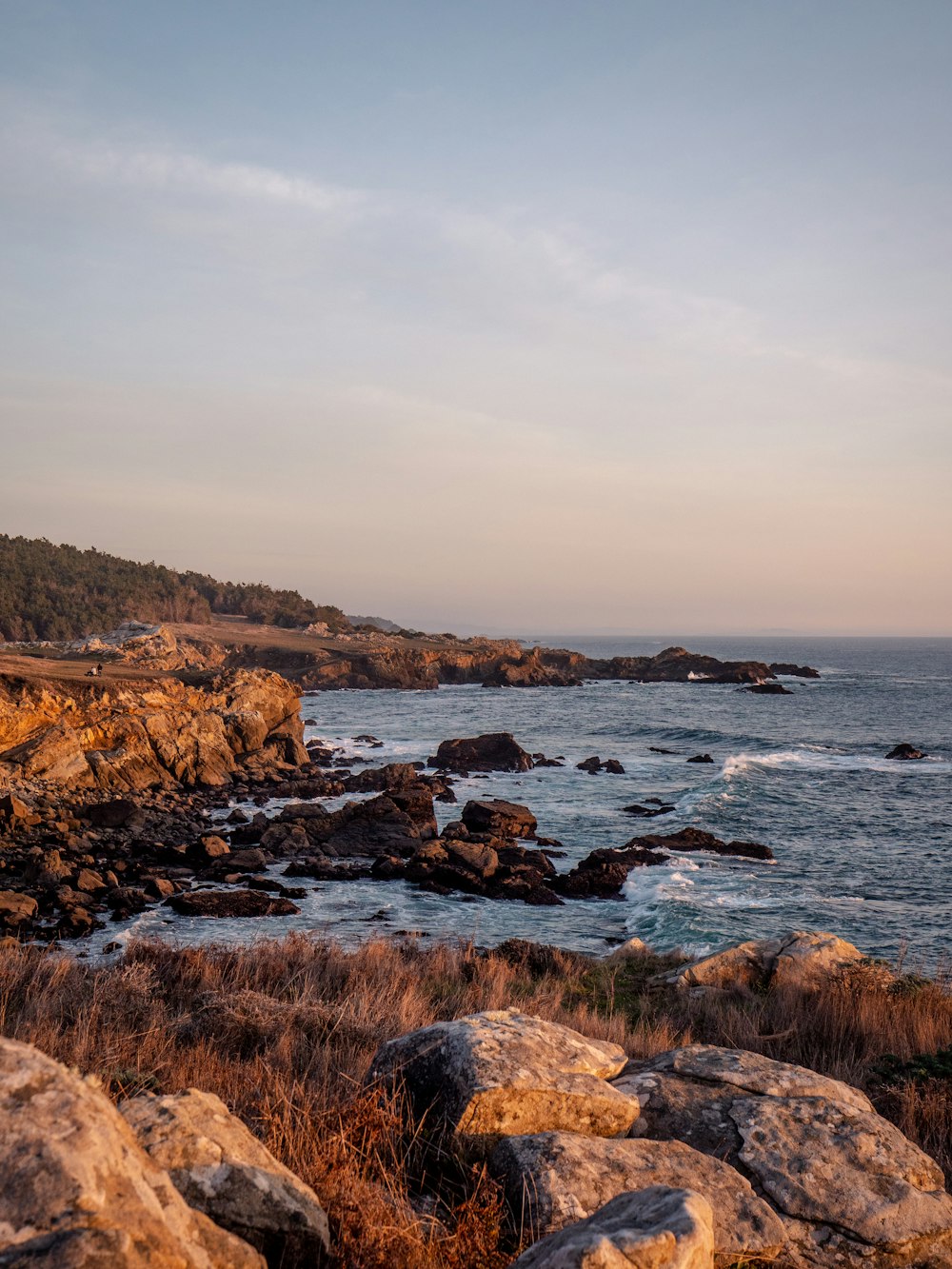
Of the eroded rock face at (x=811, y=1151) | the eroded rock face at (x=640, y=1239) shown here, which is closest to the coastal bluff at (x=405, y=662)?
the eroded rock face at (x=811, y=1151)

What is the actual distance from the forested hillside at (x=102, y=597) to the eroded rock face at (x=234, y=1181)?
96813mm

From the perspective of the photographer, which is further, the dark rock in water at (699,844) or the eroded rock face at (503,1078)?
the dark rock in water at (699,844)

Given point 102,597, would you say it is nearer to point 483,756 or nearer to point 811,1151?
point 483,756

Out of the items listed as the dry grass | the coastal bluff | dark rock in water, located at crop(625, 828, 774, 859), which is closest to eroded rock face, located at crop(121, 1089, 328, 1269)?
the dry grass

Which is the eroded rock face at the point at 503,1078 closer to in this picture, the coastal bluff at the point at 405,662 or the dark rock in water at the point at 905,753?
the dark rock in water at the point at 905,753

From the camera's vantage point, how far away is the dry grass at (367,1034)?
148 inches

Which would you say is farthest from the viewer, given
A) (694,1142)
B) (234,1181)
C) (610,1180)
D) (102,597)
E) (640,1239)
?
(102,597)

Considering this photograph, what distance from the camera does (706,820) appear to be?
31.8 metres

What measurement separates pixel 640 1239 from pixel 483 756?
42.5 meters

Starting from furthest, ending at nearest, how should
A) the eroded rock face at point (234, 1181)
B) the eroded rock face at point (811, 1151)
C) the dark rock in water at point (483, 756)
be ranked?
the dark rock in water at point (483, 756), the eroded rock face at point (811, 1151), the eroded rock face at point (234, 1181)

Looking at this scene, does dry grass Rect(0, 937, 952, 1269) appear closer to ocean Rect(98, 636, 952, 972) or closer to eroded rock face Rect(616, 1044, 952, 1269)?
eroded rock face Rect(616, 1044, 952, 1269)

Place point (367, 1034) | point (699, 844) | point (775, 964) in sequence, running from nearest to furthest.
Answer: point (367, 1034) → point (775, 964) → point (699, 844)

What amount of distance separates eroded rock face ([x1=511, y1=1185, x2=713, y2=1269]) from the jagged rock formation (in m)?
29.5

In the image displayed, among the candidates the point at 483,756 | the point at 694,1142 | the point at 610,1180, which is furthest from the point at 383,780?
the point at 610,1180
